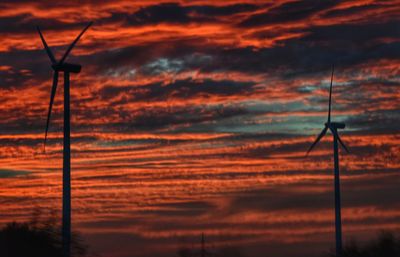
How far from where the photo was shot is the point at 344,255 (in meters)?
88.4

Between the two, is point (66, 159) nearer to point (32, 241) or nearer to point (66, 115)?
point (66, 115)

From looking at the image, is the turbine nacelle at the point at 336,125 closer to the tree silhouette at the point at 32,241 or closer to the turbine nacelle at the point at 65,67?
the turbine nacelle at the point at 65,67

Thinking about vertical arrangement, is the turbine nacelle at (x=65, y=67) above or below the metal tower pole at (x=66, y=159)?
above

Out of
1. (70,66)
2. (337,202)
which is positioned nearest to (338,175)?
(337,202)

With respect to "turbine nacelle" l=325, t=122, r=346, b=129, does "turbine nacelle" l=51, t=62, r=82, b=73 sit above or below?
above

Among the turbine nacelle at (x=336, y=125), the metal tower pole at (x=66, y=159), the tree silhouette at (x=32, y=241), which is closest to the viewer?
the tree silhouette at (x=32, y=241)

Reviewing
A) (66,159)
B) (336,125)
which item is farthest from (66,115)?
(336,125)

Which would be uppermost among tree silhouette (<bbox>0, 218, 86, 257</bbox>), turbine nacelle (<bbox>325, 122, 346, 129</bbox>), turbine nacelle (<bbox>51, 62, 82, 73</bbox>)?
turbine nacelle (<bbox>51, 62, 82, 73</bbox>)

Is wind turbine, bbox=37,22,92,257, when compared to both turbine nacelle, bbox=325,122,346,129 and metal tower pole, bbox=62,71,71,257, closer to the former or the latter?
metal tower pole, bbox=62,71,71,257

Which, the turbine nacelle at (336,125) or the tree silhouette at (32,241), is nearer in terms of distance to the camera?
the tree silhouette at (32,241)

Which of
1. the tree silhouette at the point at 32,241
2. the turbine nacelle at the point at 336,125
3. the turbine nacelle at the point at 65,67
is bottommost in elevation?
the tree silhouette at the point at 32,241

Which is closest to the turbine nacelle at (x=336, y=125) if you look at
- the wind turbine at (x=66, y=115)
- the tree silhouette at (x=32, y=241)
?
the wind turbine at (x=66, y=115)

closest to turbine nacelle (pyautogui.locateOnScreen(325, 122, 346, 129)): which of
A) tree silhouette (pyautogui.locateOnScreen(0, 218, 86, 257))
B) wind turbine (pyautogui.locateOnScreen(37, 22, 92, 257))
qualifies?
wind turbine (pyautogui.locateOnScreen(37, 22, 92, 257))

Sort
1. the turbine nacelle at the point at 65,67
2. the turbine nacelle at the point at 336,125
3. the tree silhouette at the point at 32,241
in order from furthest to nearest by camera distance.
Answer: the turbine nacelle at the point at 336,125 → the turbine nacelle at the point at 65,67 → the tree silhouette at the point at 32,241
